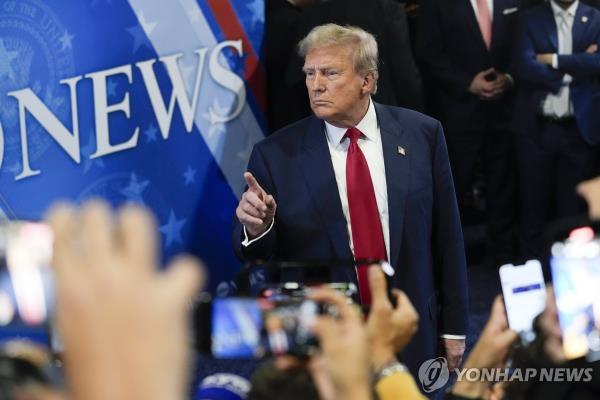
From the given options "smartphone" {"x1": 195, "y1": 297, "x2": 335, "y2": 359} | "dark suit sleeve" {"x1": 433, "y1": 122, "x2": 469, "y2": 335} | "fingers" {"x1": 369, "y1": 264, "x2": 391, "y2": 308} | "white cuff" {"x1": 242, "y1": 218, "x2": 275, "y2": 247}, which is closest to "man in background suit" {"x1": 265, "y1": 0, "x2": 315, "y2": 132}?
"dark suit sleeve" {"x1": 433, "y1": 122, "x2": 469, "y2": 335}

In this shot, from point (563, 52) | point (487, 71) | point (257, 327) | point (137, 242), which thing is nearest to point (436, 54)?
point (487, 71)

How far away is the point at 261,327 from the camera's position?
214 cm

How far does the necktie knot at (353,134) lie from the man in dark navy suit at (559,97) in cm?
285

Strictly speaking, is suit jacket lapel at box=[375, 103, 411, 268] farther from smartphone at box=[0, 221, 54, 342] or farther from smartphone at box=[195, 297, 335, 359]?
smartphone at box=[0, 221, 54, 342]

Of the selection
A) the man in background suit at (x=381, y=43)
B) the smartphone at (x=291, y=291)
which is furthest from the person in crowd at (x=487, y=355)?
the man in background suit at (x=381, y=43)

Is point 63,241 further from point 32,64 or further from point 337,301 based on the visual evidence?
point 32,64

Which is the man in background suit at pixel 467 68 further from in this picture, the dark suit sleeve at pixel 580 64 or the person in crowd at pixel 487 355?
the person in crowd at pixel 487 355

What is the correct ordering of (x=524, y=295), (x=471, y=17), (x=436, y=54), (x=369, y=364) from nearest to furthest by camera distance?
1. (x=369, y=364)
2. (x=524, y=295)
3. (x=471, y=17)
4. (x=436, y=54)

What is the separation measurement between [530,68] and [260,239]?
3.22 m

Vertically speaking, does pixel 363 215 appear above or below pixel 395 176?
below

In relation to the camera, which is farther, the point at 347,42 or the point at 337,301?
the point at 347,42

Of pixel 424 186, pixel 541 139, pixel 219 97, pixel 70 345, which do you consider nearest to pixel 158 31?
pixel 219 97

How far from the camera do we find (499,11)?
6.71 meters

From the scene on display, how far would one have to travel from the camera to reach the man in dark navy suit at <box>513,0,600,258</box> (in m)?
6.42
